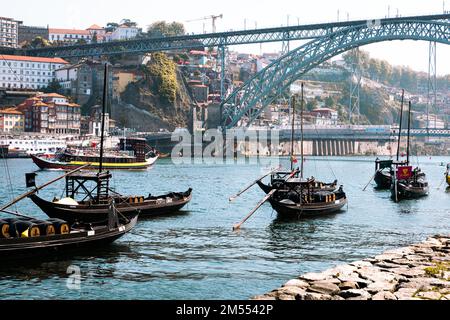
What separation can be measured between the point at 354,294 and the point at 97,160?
7682 centimetres

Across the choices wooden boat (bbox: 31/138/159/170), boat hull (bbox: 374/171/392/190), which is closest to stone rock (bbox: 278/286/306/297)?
boat hull (bbox: 374/171/392/190)

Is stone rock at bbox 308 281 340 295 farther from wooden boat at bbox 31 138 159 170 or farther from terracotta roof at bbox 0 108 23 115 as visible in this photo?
terracotta roof at bbox 0 108 23 115

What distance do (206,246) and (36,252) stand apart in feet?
25.8

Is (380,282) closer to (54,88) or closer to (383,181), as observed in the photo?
(383,181)

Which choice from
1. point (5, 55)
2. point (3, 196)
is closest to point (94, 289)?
point (3, 196)

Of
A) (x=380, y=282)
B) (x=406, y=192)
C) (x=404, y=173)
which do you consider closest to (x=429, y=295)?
(x=380, y=282)

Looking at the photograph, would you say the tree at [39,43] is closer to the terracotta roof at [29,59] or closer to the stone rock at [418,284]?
the terracotta roof at [29,59]

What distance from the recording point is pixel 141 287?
23172 mm

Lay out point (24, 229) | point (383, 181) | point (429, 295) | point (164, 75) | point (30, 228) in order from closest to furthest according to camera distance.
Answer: point (429, 295) < point (24, 229) < point (30, 228) < point (383, 181) < point (164, 75)

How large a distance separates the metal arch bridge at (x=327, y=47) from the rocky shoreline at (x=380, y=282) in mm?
79127

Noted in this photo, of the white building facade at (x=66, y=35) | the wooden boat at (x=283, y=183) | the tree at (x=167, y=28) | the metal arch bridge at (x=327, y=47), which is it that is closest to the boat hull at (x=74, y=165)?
the metal arch bridge at (x=327, y=47)

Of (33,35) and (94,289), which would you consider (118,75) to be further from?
(94,289)

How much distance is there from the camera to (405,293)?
61.1 feet

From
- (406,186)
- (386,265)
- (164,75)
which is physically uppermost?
(164,75)
